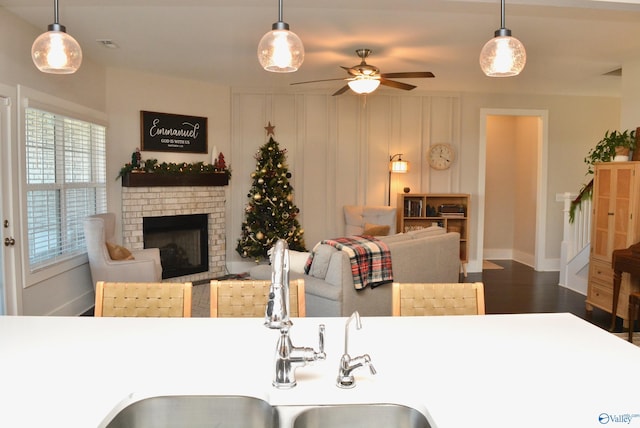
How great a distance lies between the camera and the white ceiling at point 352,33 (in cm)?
380

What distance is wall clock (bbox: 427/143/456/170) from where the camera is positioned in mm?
7695

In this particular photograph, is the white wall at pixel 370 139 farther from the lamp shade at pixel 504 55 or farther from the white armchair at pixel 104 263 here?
the lamp shade at pixel 504 55

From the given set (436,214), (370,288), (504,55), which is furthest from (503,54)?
(436,214)

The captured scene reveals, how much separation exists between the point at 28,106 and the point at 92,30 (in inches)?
36.8

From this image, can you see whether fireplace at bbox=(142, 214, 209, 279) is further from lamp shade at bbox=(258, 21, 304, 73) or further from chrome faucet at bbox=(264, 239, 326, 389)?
chrome faucet at bbox=(264, 239, 326, 389)

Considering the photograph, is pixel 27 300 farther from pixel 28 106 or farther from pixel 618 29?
pixel 618 29

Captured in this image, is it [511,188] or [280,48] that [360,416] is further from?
[511,188]

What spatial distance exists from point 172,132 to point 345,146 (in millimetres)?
2597

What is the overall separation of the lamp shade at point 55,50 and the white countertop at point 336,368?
3.42 ft

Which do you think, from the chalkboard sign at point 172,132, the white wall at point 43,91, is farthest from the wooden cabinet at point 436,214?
the white wall at point 43,91

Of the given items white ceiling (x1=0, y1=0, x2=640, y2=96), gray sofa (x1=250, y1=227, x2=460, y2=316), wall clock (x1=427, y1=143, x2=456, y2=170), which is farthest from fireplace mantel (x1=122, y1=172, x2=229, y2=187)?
wall clock (x1=427, y1=143, x2=456, y2=170)

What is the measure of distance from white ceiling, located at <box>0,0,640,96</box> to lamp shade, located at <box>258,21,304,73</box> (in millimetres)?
1642

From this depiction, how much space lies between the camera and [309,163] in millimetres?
7633

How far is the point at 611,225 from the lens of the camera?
16.7ft
